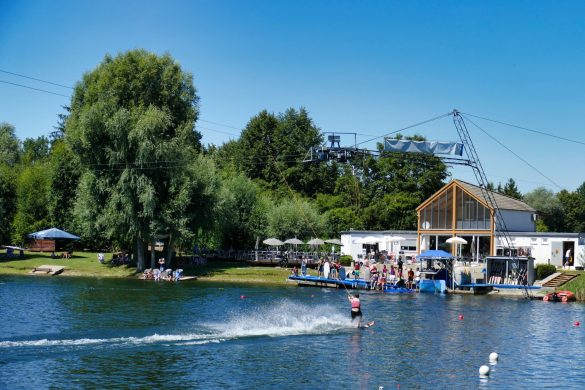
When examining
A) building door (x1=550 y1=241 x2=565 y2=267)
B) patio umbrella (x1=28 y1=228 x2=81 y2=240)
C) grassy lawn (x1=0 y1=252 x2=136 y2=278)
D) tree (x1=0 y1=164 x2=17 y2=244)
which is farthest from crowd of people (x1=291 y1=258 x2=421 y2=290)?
tree (x1=0 y1=164 x2=17 y2=244)

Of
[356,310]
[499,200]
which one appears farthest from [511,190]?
[356,310]

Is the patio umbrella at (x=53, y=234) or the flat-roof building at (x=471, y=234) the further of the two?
the patio umbrella at (x=53, y=234)

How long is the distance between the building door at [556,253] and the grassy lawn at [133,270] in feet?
86.5

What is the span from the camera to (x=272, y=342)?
3338cm

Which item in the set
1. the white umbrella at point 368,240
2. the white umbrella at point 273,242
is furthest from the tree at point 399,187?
the white umbrella at point 273,242

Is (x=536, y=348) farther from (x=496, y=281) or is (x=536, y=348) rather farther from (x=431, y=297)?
(x=496, y=281)

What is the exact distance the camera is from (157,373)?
86.5ft

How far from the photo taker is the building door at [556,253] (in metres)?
70.5

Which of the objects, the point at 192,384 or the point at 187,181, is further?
the point at 187,181

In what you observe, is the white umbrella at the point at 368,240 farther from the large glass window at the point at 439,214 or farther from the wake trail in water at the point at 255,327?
the wake trail in water at the point at 255,327

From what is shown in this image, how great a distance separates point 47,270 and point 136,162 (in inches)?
535

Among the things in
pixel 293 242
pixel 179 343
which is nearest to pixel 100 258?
pixel 293 242

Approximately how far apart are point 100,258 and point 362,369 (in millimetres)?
50882

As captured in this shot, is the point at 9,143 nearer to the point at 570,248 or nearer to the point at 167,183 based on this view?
the point at 167,183
